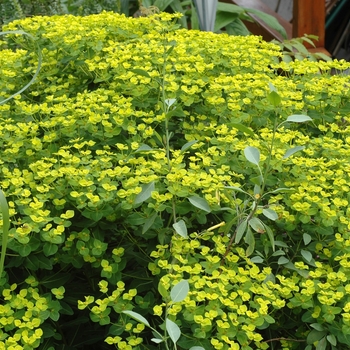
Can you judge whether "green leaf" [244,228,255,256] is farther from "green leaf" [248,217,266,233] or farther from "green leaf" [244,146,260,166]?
"green leaf" [244,146,260,166]

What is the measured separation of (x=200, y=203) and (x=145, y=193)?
14 centimetres

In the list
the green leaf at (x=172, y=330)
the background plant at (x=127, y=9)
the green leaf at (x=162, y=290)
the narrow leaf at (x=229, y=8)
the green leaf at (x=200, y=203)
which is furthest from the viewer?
the narrow leaf at (x=229, y=8)

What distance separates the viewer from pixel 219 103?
2.18 meters

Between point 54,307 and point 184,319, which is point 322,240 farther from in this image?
point 54,307

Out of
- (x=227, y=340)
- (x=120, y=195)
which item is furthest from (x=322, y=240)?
(x=120, y=195)

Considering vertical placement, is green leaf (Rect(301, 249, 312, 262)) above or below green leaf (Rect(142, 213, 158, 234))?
below

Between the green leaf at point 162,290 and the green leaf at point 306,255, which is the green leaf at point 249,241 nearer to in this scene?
the green leaf at point 306,255

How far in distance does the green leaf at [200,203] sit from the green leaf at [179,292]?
0.30 metres

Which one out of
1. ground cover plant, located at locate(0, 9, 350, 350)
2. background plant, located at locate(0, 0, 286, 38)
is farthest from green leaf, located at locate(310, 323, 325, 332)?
background plant, located at locate(0, 0, 286, 38)

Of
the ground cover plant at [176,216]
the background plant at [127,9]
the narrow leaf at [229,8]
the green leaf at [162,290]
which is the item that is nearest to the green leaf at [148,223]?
the ground cover plant at [176,216]

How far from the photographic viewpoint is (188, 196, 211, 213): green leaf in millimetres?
1715

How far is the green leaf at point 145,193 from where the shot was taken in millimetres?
1689

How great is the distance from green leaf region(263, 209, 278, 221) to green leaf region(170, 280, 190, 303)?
13.2 inches

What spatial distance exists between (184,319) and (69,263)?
0.39m
